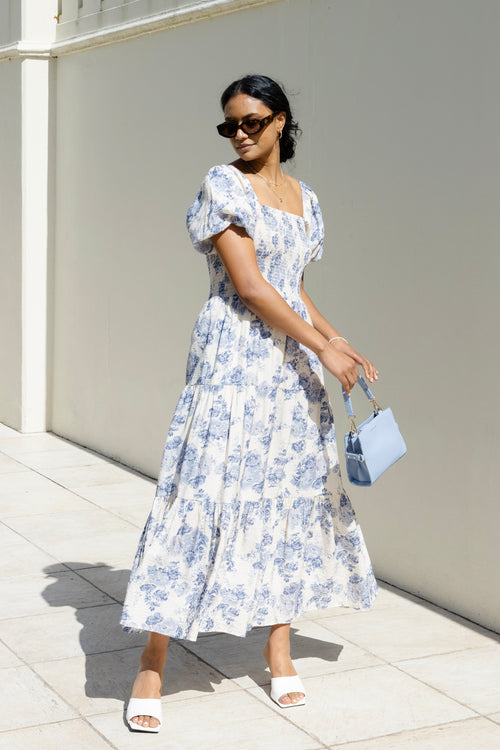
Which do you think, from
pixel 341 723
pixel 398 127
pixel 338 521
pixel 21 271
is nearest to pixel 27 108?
pixel 21 271

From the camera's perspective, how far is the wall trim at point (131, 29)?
19.0 ft

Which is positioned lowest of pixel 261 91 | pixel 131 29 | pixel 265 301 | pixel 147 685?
pixel 147 685

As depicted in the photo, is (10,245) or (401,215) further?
(10,245)

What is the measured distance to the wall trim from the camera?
228 inches

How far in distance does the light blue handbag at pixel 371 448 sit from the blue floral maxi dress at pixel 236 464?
203 mm

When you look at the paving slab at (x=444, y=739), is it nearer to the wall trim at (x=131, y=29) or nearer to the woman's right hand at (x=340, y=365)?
the woman's right hand at (x=340, y=365)

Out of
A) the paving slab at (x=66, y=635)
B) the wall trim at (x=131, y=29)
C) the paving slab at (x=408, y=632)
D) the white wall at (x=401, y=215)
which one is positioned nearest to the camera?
the paving slab at (x=66, y=635)

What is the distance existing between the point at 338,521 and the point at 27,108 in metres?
5.09

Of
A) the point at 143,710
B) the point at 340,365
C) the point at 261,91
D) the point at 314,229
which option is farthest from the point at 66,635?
the point at 261,91

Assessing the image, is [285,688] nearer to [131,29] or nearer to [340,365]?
[340,365]

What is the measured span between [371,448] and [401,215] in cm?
153

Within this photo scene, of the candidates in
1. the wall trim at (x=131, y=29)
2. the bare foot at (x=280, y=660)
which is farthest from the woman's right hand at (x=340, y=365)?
the wall trim at (x=131, y=29)

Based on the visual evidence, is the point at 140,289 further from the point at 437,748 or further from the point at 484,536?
the point at 437,748

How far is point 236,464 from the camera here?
10.9ft
